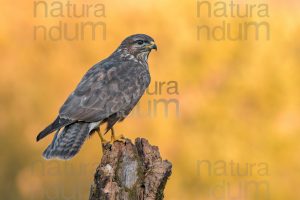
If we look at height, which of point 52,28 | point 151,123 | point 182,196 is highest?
point 52,28

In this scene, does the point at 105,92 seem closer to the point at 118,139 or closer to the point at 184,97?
the point at 118,139

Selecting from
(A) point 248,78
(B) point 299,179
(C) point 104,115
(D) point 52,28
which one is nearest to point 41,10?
(D) point 52,28

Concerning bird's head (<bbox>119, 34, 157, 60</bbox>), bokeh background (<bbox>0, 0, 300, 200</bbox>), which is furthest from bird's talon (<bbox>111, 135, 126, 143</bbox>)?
bokeh background (<bbox>0, 0, 300, 200</bbox>)

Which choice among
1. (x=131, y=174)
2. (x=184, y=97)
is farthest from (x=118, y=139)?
(x=184, y=97)

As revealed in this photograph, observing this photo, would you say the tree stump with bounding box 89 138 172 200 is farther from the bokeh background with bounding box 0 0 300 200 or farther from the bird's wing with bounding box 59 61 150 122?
the bokeh background with bounding box 0 0 300 200

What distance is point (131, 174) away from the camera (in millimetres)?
10156

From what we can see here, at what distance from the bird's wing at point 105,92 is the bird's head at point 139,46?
1.43 feet

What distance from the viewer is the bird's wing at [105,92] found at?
11.5 meters

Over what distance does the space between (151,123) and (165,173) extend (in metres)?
11.6

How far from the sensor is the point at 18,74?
23047 mm

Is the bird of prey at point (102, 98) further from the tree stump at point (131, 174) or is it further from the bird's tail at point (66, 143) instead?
the tree stump at point (131, 174)

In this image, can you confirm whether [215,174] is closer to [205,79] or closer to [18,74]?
[205,79]

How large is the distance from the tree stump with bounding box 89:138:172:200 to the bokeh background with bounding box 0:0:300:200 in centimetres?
938

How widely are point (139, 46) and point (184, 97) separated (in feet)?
30.6
